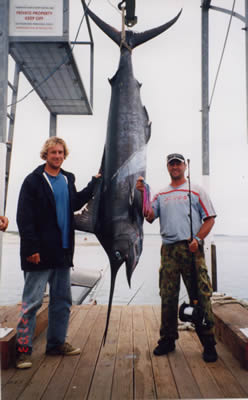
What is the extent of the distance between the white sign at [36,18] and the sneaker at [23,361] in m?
1.96

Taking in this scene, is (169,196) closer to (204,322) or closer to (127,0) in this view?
(204,322)

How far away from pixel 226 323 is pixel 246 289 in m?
8.00

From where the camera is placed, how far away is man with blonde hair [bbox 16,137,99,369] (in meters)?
2.15

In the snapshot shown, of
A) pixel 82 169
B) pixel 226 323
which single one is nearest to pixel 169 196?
pixel 82 169

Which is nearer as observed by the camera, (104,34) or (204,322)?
(104,34)

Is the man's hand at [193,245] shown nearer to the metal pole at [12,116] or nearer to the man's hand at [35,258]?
the man's hand at [35,258]

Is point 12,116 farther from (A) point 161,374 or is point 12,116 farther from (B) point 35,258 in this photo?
(A) point 161,374

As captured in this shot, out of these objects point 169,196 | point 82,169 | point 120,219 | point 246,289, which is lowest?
point 246,289

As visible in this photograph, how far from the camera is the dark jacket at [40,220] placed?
7.04 feet

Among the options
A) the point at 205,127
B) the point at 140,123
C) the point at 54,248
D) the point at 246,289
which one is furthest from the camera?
the point at 246,289

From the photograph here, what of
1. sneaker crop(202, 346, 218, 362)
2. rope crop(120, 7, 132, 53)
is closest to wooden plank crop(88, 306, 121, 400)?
sneaker crop(202, 346, 218, 362)

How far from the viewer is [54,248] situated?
7.30ft

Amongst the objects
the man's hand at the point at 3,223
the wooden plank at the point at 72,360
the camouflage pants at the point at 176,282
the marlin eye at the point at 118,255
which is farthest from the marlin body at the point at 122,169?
the wooden plank at the point at 72,360

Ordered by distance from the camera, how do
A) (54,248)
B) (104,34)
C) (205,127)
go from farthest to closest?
(205,127)
(54,248)
(104,34)
